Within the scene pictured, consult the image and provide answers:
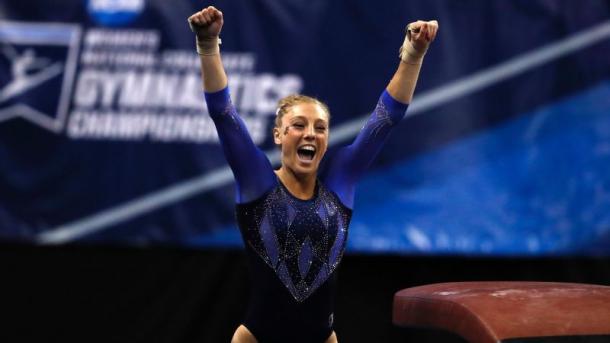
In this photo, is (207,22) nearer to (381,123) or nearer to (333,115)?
(381,123)

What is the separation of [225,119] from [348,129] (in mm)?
1579

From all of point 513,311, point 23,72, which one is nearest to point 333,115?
point 23,72

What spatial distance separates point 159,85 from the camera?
395cm

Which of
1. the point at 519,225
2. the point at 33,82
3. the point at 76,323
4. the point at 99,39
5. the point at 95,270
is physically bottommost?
the point at 76,323

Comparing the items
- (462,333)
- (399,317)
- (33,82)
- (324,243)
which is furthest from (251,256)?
(33,82)

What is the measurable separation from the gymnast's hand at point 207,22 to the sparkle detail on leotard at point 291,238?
1.78 feet

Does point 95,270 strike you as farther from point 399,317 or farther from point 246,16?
point 399,317

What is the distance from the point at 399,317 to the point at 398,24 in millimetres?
2104

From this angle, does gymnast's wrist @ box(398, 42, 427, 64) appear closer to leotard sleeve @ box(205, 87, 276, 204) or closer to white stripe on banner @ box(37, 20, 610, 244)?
leotard sleeve @ box(205, 87, 276, 204)

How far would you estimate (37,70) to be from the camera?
3.96 meters

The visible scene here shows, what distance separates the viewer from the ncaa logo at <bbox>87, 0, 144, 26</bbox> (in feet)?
12.9

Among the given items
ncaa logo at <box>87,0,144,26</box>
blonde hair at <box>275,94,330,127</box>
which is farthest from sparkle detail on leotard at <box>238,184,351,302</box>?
ncaa logo at <box>87,0,144,26</box>

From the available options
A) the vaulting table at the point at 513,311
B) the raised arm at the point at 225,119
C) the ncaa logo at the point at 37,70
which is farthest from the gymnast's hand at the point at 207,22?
the ncaa logo at the point at 37,70

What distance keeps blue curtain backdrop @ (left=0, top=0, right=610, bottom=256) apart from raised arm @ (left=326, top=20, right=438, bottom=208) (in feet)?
4.09
